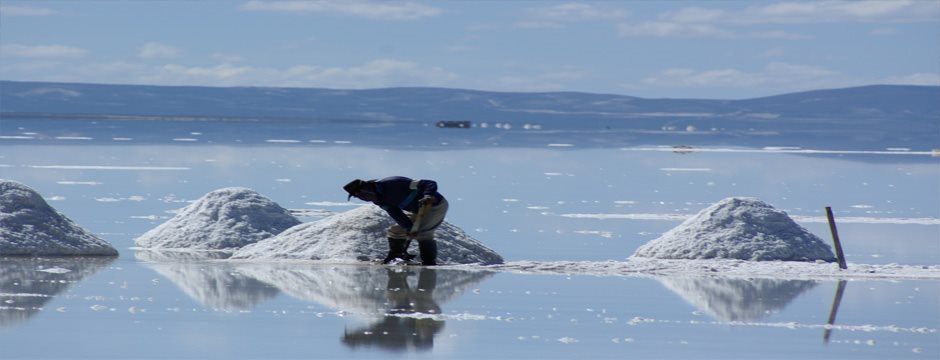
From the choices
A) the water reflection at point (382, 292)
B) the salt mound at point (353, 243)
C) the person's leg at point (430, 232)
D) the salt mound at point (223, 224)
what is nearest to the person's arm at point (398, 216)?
the person's leg at point (430, 232)

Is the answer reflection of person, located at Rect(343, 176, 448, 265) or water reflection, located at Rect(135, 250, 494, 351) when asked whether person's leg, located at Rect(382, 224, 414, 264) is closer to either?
reflection of person, located at Rect(343, 176, 448, 265)

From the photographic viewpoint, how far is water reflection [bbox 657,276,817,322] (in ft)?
40.7

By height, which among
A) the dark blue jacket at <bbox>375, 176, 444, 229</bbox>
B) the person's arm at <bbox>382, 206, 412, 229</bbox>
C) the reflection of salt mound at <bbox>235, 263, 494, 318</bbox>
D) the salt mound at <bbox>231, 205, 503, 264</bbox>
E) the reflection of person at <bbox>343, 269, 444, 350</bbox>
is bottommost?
the reflection of person at <bbox>343, 269, 444, 350</bbox>

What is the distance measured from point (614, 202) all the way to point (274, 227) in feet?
41.3

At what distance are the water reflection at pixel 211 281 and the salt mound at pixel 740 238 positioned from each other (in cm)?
520

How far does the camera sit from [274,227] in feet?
61.2

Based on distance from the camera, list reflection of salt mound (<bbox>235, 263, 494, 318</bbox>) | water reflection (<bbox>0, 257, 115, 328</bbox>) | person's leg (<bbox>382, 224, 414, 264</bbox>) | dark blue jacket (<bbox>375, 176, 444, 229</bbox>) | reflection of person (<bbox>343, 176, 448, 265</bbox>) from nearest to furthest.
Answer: water reflection (<bbox>0, 257, 115, 328</bbox>)
reflection of salt mound (<bbox>235, 263, 494, 318</bbox>)
reflection of person (<bbox>343, 176, 448, 265</bbox>)
dark blue jacket (<bbox>375, 176, 444, 229</bbox>)
person's leg (<bbox>382, 224, 414, 264</bbox>)

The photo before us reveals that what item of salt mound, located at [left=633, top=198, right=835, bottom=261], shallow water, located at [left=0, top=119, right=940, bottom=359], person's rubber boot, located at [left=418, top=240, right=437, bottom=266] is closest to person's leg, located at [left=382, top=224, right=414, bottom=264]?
person's rubber boot, located at [left=418, top=240, right=437, bottom=266]

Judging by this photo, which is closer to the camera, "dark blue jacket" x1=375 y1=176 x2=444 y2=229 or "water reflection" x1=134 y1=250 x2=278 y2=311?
"water reflection" x1=134 y1=250 x2=278 y2=311

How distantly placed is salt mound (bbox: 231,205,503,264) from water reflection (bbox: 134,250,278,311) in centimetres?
79

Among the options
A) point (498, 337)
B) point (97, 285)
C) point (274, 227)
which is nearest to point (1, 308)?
point (97, 285)

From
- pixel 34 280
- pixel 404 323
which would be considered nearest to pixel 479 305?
pixel 404 323

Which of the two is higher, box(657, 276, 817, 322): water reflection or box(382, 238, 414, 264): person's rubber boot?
box(382, 238, 414, 264): person's rubber boot

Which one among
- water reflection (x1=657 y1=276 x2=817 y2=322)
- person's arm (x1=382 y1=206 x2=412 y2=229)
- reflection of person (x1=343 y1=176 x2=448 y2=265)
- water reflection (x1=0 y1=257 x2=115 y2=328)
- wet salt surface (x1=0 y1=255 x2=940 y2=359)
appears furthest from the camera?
person's arm (x1=382 y1=206 x2=412 y2=229)
